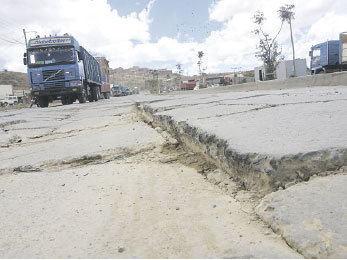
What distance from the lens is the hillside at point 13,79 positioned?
7575cm

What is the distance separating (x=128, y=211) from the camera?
112 centimetres

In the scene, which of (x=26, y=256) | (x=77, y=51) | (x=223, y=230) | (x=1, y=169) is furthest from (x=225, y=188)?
(x=77, y=51)

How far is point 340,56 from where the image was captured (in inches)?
648

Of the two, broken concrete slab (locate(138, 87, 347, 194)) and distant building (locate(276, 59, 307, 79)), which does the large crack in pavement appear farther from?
distant building (locate(276, 59, 307, 79))

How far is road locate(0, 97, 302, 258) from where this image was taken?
846 mm

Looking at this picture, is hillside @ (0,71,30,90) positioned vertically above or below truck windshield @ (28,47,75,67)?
above

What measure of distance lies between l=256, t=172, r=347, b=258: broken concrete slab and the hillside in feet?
266

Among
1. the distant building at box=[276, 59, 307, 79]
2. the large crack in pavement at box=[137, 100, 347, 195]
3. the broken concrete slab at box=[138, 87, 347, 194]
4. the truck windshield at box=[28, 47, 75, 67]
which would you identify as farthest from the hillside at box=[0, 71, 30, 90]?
the large crack in pavement at box=[137, 100, 347, 195]

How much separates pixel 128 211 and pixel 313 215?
630mm

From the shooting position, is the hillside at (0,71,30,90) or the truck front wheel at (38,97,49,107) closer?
the truck front wheel at (38,97,49,107)

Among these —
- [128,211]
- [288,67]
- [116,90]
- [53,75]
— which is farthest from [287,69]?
[128,211]

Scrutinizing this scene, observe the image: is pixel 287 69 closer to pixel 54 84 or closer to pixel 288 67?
pixel 288 67

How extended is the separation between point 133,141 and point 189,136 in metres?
0.47

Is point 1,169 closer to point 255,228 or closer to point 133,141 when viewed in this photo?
point 133,141
